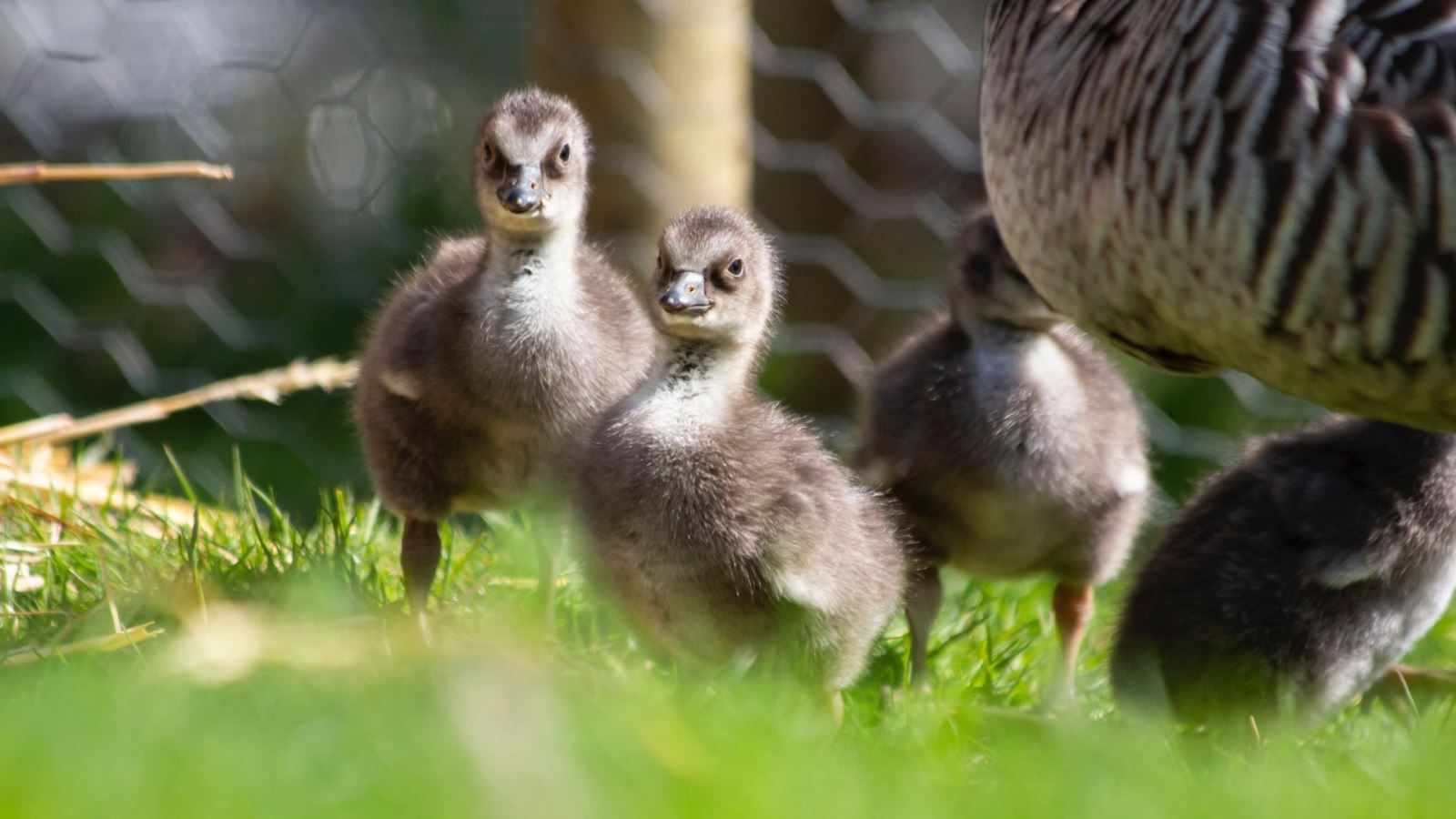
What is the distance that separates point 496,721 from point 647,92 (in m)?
2.20

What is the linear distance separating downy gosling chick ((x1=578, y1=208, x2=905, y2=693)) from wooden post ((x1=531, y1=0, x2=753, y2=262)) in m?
1.21

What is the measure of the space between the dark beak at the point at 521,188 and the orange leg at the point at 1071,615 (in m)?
0.81

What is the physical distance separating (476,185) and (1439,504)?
1155 millimetres

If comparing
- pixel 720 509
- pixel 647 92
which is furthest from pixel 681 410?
pixel 647 92

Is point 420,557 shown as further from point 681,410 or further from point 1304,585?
point 1304,585

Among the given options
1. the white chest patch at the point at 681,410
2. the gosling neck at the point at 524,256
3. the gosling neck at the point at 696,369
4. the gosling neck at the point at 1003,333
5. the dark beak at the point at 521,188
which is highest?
the dark beak at the point at 521,188

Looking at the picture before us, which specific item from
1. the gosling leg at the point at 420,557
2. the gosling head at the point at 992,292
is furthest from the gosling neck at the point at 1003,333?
the gosling leg at the point at 420,557

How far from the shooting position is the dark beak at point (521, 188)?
198 cm

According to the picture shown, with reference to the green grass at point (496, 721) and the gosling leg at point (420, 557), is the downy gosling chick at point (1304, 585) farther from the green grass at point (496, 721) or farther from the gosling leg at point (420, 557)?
the gosling leg at point (420, 557)

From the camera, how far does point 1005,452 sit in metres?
2.10

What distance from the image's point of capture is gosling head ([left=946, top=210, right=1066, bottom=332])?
216 centimetres

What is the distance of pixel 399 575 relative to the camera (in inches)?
89.9

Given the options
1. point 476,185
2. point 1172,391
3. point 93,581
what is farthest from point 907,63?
point 93,581

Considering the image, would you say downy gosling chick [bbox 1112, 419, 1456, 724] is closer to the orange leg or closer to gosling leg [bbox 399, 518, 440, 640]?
the orange leg
